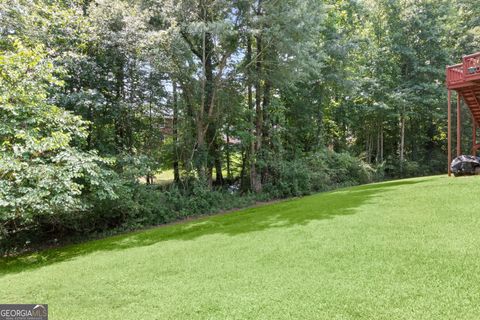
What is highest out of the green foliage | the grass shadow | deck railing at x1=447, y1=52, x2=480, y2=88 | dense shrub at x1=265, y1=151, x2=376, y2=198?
deck railing at x1=447, y1=52, x2=480, y2=88

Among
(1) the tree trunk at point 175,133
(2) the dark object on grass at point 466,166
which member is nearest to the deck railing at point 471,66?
(2) the dark object on grass at point 466,166

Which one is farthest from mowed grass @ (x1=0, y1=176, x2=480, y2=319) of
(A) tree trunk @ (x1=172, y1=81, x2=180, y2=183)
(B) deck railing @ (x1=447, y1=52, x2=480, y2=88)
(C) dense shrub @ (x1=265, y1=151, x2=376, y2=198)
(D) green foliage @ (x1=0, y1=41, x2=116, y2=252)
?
(C) dense shrub @ (x1=265, y1=151, x2=376, y2=198)

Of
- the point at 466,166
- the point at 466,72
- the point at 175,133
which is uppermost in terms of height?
the point at 466,72

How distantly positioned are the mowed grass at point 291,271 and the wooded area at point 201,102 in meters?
1.77

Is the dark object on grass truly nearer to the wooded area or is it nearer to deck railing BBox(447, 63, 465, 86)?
deck railing BBox(447, 63, 465, 86)

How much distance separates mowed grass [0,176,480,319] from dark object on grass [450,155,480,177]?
8.96 feet

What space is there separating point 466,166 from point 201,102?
8766mm

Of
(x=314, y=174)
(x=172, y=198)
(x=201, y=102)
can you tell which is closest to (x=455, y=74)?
(x=314, y=174)

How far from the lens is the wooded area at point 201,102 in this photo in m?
5.69

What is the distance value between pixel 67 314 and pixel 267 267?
2240 mm

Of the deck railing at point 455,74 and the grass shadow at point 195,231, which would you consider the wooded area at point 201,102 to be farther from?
the deck railing at point 455,74

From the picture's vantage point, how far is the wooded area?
569 cm

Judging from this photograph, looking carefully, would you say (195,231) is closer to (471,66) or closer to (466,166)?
(466,166)

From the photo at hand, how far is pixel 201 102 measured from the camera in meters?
10.9
